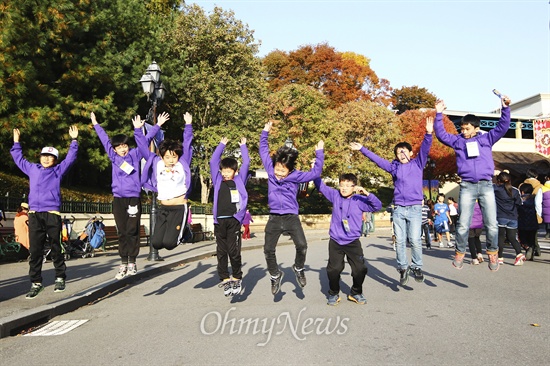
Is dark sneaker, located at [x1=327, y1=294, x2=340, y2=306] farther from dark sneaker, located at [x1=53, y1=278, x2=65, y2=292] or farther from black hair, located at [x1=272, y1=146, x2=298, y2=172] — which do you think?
dark sneaker, located at [x1=53, y1=278, x2=65, y2=292]

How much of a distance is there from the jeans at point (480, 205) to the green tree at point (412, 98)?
5478 centimetres

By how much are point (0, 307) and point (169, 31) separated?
2735 cm

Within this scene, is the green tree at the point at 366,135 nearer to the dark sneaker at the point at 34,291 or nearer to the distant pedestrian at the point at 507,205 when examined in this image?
the distant pedestrian at the point at 507,205

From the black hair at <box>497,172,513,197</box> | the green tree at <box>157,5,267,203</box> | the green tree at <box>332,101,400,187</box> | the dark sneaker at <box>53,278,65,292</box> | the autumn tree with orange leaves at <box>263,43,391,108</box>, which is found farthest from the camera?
the autumn tree with orange leaves at <box>263,43,391,108</box>

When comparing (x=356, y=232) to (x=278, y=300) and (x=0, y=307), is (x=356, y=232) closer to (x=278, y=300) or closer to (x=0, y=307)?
(x=278, y=300)

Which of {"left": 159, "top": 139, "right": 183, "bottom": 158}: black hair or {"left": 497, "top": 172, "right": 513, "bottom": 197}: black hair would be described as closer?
{"left": 159, "top": 139, "right": 183, "bottom": 158}: black hair

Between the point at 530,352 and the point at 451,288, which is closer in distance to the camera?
the point at 530,352

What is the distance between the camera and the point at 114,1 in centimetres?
2662

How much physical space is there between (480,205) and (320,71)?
49844 millimetres

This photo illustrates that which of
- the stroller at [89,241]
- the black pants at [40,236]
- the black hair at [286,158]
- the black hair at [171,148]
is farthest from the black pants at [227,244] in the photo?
the stroller at [89,241]

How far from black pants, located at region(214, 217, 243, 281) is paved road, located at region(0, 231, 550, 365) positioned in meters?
0.48

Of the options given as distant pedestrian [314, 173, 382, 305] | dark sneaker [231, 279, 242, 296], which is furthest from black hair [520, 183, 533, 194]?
dark sneaker [231, 279, 242, 296]

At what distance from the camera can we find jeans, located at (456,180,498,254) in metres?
7.57

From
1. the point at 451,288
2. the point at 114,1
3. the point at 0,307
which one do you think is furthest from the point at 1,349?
the point at 114,1
